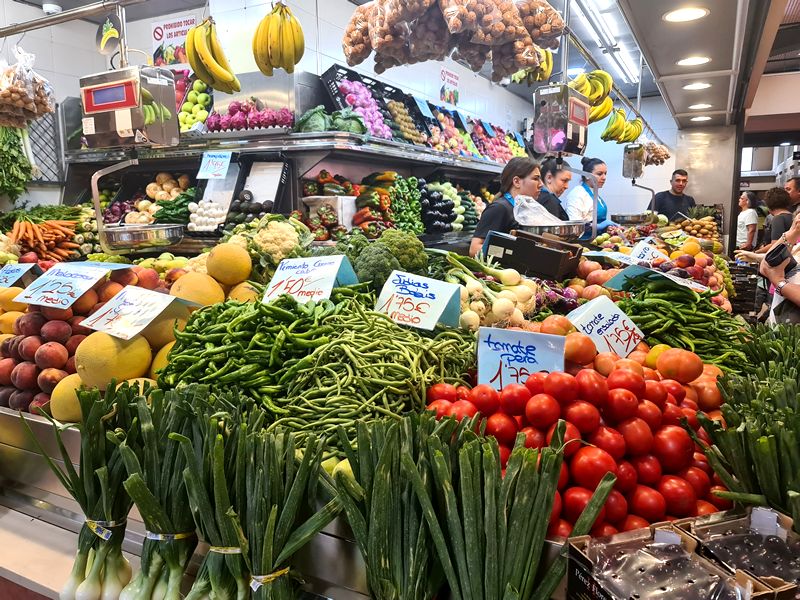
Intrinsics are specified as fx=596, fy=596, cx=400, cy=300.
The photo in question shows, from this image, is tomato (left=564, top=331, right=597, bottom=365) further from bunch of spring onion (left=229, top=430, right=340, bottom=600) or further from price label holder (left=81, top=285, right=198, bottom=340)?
price label holder (left=81, top=285, right=198, bottom=340)

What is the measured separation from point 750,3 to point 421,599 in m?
5.95

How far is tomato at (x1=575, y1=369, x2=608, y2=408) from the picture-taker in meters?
1.49

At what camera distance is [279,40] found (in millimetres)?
4340

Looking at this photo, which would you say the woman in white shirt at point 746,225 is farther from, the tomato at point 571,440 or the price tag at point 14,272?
the price tag at point 14,272

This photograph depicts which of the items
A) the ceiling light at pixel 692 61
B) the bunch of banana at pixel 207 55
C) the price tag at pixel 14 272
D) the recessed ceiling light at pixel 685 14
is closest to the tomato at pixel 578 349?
the price tag at pixel 14 272

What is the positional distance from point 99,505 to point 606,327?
181cm

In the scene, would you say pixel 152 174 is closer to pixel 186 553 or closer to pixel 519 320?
pixel 519 320

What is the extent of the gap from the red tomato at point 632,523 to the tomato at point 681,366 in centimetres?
71

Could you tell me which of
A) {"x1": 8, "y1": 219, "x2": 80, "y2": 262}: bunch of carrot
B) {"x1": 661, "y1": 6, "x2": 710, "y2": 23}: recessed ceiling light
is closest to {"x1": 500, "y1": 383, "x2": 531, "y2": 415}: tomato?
{"x1": 661, "y1": 6, "x2": 710, "y2": 23}: recessed ceiling light

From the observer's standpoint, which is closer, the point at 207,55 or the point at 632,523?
the point at 632,523

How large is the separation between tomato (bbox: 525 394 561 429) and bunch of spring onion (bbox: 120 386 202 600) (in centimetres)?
81

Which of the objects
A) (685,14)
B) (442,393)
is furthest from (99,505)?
(685,14)

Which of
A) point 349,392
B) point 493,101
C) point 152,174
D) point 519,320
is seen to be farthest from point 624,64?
point 349,392

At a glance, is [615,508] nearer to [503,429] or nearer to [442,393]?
[503,429]
